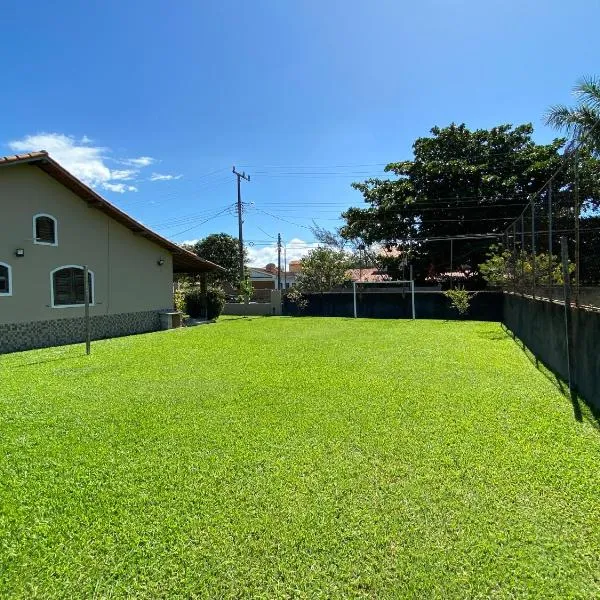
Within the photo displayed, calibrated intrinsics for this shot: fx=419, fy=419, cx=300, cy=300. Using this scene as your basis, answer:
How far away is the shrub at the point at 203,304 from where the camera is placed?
18.3 m

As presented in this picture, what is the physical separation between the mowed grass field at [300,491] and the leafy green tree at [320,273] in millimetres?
17014

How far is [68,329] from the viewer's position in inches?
461

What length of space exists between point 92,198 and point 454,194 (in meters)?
17.3

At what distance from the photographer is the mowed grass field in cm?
203

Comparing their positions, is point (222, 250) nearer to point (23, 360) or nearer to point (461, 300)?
point (461, 300)

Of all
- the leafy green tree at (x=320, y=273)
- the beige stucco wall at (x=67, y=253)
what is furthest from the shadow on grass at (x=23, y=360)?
the leafy green tree at (x=320, y=273)

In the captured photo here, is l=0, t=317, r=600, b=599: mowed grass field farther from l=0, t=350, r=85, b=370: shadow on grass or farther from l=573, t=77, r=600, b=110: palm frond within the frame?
l=573, t=77, r=600, b=110: palm frond

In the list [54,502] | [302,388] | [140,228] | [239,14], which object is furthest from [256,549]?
[140,228]

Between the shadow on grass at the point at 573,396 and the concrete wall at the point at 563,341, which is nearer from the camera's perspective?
the shadow on grass at the point at 573,396

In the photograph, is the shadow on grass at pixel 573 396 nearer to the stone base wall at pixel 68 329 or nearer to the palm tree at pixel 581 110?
the palm tree at pixel 581 110

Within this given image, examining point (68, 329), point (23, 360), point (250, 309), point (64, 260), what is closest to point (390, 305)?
point (250, 309)

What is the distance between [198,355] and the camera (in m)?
8.74

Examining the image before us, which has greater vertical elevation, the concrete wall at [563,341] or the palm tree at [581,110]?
the palm tree at [581,110]

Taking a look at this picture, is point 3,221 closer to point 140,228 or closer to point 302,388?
point 140,228
